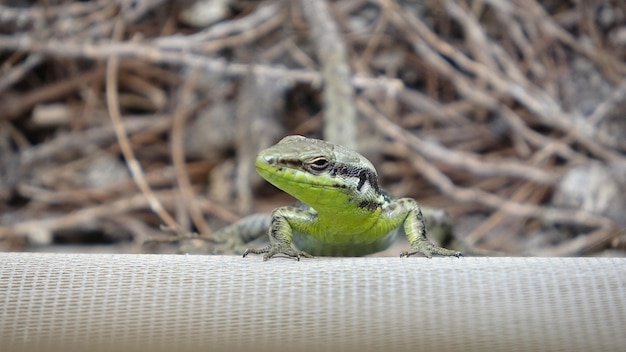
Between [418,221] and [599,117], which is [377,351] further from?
[599,117]

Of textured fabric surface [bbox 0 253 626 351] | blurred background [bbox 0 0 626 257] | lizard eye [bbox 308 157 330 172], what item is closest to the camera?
textured fabric surface [bbox 0 253 626 351]

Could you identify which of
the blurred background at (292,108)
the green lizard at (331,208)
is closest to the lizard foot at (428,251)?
the green lizard at (331,208)

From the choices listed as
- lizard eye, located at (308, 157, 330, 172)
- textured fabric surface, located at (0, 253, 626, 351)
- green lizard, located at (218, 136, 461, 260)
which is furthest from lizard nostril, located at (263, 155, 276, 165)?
textured fabric surface, located at (0, 253, 626, 351)

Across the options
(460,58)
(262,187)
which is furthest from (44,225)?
(460,58)

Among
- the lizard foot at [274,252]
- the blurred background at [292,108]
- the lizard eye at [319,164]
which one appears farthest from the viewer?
the blurred background at [292,108]

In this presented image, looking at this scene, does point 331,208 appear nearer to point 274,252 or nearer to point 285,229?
point 285,229

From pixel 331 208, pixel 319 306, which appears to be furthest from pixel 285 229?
pixel 319 306

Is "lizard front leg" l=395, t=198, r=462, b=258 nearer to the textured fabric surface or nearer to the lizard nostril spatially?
the textured fabric surface

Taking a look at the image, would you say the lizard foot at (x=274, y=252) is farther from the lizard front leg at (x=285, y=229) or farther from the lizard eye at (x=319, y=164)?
the lizard eye at (x=319, y=164)
